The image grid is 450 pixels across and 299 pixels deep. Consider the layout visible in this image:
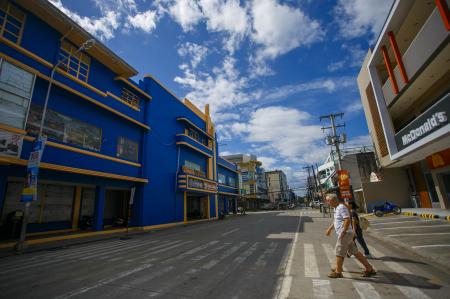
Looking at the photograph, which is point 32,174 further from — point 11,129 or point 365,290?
point 365,290

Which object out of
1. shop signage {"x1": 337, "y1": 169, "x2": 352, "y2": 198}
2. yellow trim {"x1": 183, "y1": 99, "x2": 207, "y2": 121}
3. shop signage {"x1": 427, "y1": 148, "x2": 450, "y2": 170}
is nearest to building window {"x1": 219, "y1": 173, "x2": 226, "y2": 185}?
yellow trim {"x1": 183, "y1": 99, "x2": 207, "y2": 121}

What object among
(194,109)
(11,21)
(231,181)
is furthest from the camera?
(231,181)

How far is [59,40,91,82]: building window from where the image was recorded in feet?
48.7

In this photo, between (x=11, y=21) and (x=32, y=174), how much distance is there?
857cm

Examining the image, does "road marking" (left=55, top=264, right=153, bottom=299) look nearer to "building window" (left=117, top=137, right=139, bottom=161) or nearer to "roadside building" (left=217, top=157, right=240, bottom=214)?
"building window" (left=117, top=137, right=139, bottom=161)

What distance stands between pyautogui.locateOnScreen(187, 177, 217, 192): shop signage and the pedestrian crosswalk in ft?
55.4

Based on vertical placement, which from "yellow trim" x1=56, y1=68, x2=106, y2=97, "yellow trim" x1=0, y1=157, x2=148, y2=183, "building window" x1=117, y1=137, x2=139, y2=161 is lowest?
"yellow trim" x1=0, y1=157, x2=148, y2=183

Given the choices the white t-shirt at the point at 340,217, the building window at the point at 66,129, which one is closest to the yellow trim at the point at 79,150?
the building window at the point at 66,129

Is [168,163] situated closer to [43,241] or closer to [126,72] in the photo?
[126,72]

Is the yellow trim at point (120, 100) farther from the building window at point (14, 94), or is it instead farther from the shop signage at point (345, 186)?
the shop signage at point (345, 186)

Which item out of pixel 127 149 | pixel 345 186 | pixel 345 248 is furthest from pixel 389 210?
pixel 127 149

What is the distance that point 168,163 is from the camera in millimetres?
24172

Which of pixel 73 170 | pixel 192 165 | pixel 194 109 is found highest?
pixel 194 109

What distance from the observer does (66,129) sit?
Result: 14414 mm
